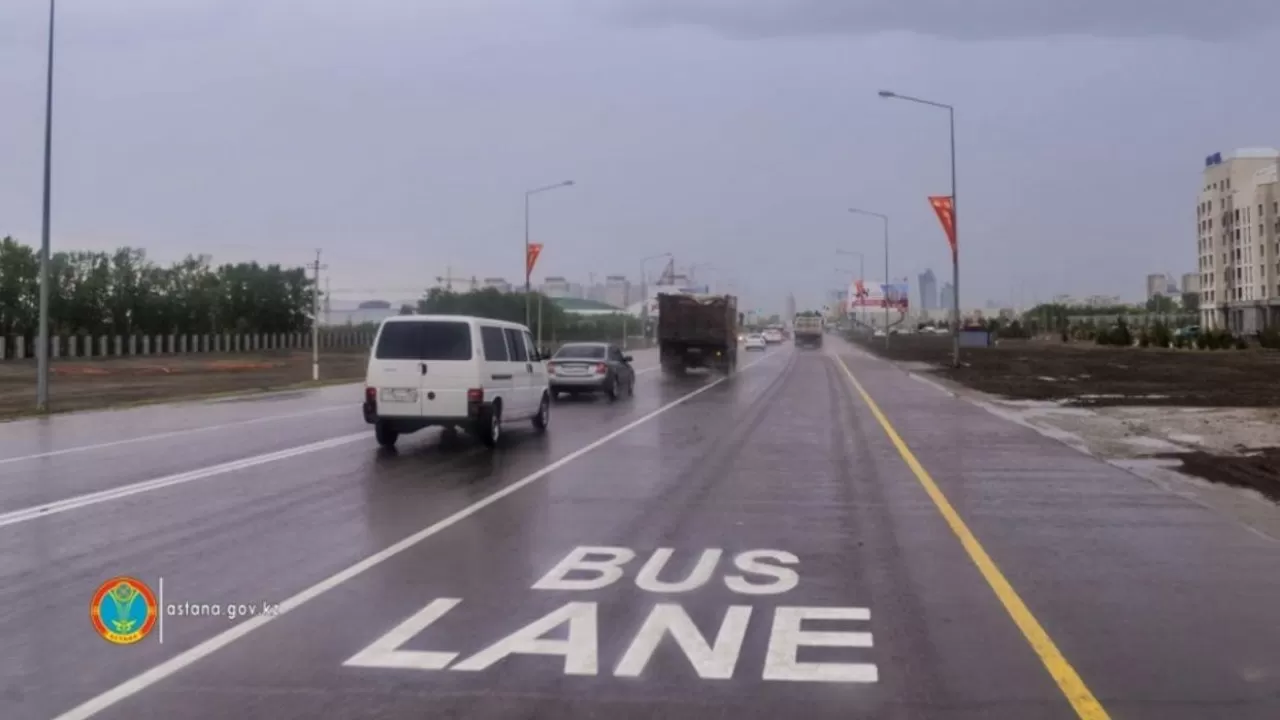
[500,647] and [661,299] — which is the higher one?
[661,299]

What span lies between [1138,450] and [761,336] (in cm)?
8148

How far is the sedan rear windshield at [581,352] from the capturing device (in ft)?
102

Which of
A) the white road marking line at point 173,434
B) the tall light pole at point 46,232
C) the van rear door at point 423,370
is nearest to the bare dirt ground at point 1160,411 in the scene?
the van rear door at point 423,370

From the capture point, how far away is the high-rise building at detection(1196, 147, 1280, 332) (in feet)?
392

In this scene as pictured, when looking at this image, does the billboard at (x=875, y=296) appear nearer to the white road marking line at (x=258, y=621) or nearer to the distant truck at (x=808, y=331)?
the distant truck at (x=808, y=331)

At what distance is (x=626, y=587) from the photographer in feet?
29.0

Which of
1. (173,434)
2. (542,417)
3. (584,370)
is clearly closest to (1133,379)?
(584,370)

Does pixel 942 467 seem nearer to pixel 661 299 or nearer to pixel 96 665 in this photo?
pixel 96 665

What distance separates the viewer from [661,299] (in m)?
51.8

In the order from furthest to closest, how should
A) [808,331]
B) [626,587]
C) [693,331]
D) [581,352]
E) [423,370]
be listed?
[808,331], [693,331], [581,352], [423,370], [626,587]

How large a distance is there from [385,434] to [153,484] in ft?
15.1

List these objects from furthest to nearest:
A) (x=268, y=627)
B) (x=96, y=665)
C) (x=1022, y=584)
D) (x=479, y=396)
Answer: (x=479, y=396)
(x=1022, y=584)
(x=268, y=627)
(x=96, y=665)

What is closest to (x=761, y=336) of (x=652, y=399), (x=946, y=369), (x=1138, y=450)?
Result: (x=946, y=369)

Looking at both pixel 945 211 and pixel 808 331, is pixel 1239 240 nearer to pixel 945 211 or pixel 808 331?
pixel 808 331
